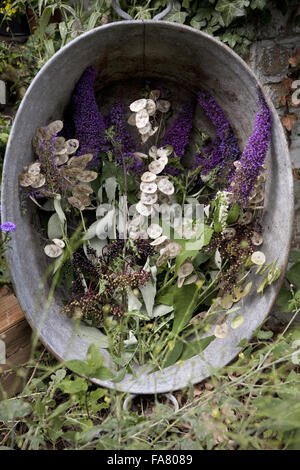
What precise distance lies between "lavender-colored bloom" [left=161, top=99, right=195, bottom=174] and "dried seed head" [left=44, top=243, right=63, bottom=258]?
0.51m

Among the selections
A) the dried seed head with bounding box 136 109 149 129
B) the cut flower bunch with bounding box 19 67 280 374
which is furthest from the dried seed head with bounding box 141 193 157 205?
the dried seed head with bounding box 136 109 149 129

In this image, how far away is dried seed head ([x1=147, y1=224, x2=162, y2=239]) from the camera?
143 cm

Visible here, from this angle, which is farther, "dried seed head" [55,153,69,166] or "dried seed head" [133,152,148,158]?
"dried seed head" [133,152,148,158]

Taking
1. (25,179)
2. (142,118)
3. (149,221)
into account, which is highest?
(142,118)

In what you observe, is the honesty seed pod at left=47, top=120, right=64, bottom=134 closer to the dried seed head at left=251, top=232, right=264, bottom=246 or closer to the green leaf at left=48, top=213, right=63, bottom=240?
the green leaf at left=48, top=213, right=63, bottom=240

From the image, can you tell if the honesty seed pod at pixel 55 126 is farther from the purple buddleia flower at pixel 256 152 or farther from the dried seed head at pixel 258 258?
the dried seed head at pixel 258 258

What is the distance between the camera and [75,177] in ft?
4.53

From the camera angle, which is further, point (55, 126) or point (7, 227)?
point (55, 126)

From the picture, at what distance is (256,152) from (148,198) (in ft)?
1.27

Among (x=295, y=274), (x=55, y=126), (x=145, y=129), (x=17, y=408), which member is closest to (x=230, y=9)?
(x=145, y=129)

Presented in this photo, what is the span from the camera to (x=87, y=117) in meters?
1.41

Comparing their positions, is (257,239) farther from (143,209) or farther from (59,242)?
(59,242)
